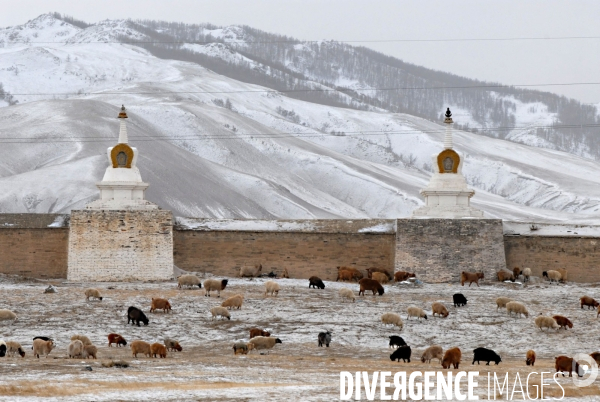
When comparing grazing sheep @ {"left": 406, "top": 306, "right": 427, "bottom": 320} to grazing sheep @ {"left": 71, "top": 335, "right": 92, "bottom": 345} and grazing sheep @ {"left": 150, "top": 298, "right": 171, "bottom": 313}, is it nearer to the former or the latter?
grazing sheep @ {"left": 150, "top": 298, "right": 171, "bottom": 313}

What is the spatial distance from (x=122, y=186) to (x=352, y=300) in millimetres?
13361

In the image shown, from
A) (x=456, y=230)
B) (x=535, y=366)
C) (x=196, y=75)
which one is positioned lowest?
(x=535, y=366)

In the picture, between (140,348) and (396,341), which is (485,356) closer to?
(396,341)

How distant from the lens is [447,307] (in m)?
35.9

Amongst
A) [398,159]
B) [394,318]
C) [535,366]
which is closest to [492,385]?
[535,366]

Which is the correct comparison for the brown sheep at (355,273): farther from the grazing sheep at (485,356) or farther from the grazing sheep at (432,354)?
the grazing sheep at (485,356)

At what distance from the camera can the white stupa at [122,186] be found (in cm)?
4525

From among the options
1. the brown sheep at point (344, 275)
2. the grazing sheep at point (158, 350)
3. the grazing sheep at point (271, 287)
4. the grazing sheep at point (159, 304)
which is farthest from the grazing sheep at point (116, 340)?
the brown sheep at point (344, 275)

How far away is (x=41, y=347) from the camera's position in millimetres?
25875

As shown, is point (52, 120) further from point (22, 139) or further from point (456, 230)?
point (456, 230)

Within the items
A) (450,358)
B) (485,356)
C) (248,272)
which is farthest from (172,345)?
(248,272)

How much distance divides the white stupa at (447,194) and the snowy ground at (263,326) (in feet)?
15.6

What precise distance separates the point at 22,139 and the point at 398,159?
62101 millimetres

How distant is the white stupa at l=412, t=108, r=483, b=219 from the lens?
46156 mm
